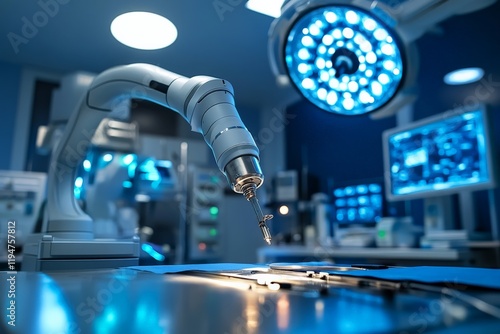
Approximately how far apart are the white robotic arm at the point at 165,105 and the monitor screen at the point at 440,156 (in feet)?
5.24

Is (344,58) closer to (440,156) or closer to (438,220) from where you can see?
(440,156)

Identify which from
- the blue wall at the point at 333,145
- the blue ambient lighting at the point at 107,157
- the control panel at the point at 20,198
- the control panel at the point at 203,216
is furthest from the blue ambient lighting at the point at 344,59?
the control panel at the point at 203,216

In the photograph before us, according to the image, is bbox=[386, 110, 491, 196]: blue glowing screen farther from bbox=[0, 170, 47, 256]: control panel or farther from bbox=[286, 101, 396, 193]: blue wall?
bbox=[0, 170, 47, 256]: control panel

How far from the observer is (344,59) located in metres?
0.91

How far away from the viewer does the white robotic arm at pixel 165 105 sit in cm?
59

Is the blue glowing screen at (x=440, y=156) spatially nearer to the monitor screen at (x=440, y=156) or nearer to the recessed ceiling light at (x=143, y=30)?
the monitor screen at (x=440, y=156)

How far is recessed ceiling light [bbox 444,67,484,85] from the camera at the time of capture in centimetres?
235

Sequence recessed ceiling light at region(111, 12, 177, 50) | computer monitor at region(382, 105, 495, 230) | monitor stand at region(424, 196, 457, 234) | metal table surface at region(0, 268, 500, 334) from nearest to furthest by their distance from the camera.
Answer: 1. metal table surface at region(0, 268, 500, 334)
2. computer monitor at region(382, 105, 495, 230)
3. monitor stand at region(424, 196, 457, 234)
4. recessed ceiling light at region(111, 12, 177, 50)

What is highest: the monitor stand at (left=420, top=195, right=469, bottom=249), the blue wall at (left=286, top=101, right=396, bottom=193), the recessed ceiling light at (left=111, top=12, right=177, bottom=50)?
the recessed ceiling light at (left=111, top=12, right=177, bottom=50)

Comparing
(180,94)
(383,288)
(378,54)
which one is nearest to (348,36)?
(378,54)

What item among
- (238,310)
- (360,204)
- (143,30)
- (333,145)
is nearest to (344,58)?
(238,310)

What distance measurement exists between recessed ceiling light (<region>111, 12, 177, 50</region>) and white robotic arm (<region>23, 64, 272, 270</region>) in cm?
200

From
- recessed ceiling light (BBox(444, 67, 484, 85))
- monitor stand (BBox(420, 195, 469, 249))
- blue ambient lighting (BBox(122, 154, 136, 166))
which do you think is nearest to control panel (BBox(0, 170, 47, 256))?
blue ambient lighting (BBox(122, 154, 136, 166))

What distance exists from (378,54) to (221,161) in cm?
52
